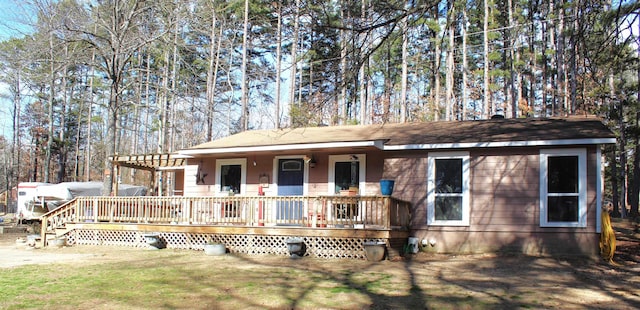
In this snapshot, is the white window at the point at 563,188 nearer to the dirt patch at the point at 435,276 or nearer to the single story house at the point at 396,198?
the single story house at the point at 396,198

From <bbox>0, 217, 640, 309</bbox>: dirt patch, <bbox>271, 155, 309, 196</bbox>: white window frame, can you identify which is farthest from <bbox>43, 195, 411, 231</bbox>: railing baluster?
<bbox>0, 217, 640, 309</bbox>: dirt patch

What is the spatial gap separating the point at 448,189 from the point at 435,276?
3.60 metres

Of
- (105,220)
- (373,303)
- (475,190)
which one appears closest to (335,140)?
(475,190)

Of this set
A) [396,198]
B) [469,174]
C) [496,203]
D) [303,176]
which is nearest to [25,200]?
[303,176]

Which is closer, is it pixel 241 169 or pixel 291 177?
pixel 291 177

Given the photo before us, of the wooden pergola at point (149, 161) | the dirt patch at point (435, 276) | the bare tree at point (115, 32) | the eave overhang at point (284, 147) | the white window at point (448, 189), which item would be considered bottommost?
the dirt patch at point (435, 276)

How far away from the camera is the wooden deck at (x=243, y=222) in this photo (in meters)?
11.6

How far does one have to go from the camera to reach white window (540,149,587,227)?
1104 centimetres

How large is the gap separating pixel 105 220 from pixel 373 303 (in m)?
10.4

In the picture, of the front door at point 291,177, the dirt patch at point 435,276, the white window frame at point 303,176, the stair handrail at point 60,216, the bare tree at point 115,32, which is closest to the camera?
the dirt patch at point 435,276

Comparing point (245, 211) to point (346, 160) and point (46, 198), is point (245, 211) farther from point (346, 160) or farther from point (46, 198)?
point (46, 198)

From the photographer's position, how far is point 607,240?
34.3 feet

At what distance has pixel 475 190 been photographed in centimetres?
1195

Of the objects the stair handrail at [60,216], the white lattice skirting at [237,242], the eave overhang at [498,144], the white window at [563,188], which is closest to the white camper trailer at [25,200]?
the stair handrail at [60,216]
